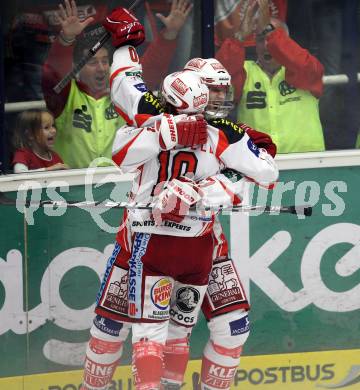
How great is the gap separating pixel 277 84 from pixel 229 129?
124 centimetres

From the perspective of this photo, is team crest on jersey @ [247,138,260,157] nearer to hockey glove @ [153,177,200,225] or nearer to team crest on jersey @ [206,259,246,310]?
hockey glove @ [153,177,200,225]

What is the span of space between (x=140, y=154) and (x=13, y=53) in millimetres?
1224

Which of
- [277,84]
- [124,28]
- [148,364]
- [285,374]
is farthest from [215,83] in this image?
[285,374]

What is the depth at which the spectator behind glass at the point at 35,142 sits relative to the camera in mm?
7066

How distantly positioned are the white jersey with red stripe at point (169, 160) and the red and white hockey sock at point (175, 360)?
58 centimetres

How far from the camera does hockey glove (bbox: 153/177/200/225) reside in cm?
615

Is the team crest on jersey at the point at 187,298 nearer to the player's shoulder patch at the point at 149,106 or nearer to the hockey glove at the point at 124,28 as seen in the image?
the player's shoulder patch at the point at 149,106

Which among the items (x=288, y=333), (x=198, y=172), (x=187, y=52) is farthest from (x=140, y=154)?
(x=288, y=333)

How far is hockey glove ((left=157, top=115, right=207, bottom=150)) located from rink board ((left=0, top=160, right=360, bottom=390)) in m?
1.09

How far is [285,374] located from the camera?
738cm

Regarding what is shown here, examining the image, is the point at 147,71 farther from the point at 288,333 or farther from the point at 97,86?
the point at 288,333

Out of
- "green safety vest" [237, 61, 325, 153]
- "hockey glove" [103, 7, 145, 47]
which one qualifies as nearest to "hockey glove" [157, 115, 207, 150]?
"hockey glove" [103, 7, 145, 47]

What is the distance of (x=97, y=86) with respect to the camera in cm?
718

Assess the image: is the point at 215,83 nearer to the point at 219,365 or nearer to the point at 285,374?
the point at 219,365
